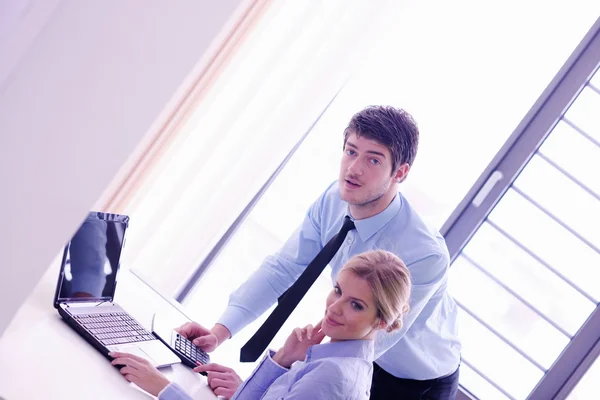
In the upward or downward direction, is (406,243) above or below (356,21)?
below

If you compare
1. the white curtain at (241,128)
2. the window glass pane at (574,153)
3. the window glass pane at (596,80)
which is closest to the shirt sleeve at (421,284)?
the white curtain at (241,128)

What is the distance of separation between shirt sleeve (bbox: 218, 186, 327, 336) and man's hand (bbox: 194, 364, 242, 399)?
27cm

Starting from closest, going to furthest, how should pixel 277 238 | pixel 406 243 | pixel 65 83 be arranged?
pixel 65 83 < pixel 406 243 < pixel 277 238

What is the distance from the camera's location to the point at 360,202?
1703 millimetres

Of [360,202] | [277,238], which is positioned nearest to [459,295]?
[277,238]

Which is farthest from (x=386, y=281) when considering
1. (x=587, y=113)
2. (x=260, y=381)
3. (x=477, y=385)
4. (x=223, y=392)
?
(x=587, y=113)

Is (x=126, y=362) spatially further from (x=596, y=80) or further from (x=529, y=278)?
(x=596, y=80)

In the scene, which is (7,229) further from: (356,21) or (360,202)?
(356,21)

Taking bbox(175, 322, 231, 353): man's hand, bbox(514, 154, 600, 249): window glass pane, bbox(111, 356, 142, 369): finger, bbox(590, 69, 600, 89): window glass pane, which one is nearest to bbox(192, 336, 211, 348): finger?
bbox(175, 322, 231, 353): man's hand

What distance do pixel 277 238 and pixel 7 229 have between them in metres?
2.73

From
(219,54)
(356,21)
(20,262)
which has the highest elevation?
(356,21)

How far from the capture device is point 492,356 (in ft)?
9.69

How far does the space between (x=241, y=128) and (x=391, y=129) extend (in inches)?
36.0

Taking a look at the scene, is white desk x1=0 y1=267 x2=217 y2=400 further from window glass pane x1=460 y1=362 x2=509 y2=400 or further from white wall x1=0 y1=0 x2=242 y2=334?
window glass pane x1=460 y1=362 x2=509 y2=400
